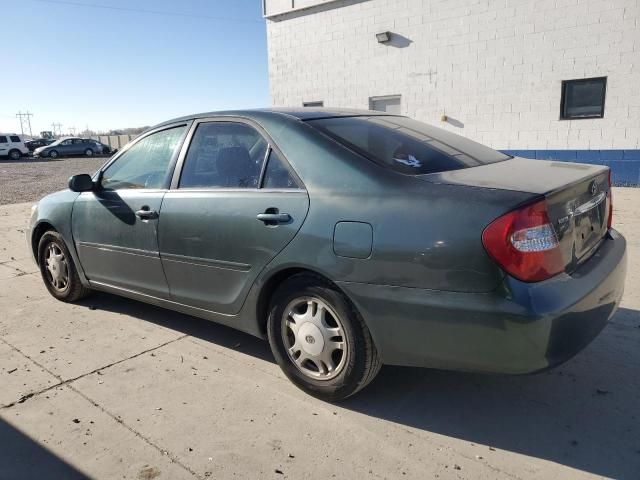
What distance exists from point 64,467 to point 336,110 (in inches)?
103

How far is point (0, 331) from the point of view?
4133 millimetres

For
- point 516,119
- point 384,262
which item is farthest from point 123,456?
point 516,119

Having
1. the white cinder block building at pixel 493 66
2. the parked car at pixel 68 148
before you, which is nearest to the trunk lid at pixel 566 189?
the white cinder block building at pixel 493 66

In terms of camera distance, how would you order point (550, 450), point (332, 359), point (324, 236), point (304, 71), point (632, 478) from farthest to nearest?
point (304, 71) < point (332, 359) < point (324, 236) < point (550, 450) < point (632, 478)

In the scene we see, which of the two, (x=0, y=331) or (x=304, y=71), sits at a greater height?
(x=304, y=71)

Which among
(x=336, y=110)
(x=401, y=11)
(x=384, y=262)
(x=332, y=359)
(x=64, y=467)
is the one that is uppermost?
(x=401, y=11)

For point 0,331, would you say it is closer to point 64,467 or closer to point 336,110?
point 64,467

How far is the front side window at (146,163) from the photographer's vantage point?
3.66m

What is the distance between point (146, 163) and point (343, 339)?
210 cm

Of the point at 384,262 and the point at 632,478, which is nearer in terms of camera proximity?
the point at 632,478

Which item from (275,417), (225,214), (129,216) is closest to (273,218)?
(225,214)

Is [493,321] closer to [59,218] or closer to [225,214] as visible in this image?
[225,214]

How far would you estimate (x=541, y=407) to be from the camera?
282 cm

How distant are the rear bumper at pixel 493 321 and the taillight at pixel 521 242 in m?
0.06
